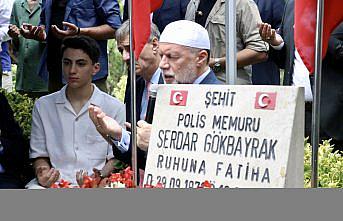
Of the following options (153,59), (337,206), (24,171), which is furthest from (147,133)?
(337,206)

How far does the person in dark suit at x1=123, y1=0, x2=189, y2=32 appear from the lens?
17.7ft

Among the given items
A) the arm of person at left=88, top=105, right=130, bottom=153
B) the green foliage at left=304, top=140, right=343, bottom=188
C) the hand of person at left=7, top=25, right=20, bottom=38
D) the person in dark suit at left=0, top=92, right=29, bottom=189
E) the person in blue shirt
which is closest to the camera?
the arm of person at left=88, top=105, right=130, bottom=153

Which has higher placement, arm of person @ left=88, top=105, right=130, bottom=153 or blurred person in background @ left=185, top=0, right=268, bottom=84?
blurred person in background @ left=185, top=0, right=268, bottom=84

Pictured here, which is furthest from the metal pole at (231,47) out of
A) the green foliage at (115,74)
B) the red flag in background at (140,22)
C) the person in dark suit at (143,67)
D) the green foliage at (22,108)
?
the green foliage at (22,108)

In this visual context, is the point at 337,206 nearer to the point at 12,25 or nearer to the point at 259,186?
the point at 259,186

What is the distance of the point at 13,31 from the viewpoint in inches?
215

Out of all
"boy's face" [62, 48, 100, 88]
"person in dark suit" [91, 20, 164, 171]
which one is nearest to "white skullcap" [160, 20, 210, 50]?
"person in dark suit" [91, 20, 164, 171]

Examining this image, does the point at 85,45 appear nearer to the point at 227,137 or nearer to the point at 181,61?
the point at 181,61

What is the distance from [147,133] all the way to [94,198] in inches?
48.6

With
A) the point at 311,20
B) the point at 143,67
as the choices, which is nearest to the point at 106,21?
the point at 143,67

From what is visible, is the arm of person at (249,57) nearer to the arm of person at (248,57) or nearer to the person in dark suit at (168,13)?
the arm of person at (248,57)

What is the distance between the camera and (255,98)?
11.8 ft

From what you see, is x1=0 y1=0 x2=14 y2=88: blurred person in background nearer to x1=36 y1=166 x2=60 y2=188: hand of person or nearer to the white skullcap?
x1=36 y1=166 x2=60 y2=188: hand of person

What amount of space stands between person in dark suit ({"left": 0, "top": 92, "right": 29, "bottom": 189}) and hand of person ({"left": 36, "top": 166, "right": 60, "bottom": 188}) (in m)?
0.16
